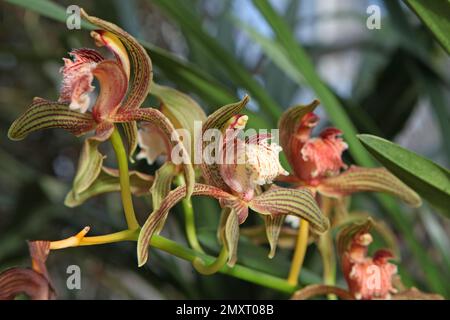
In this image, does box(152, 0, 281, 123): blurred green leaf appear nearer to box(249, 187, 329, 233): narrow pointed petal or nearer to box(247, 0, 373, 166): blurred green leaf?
box(247, 0, 373, 166): blurred green leaf

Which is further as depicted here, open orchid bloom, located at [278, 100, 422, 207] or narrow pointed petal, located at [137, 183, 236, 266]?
open orchid bloom, located at [278, 100, 422, 207]

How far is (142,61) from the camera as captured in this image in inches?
18.2

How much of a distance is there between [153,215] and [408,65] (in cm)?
66

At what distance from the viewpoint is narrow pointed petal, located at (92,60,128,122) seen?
18.3 inches

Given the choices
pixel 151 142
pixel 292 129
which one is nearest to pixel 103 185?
pixel 151 142

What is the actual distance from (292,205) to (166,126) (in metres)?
0.11

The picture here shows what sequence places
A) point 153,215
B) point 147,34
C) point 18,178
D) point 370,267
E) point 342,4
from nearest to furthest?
point 153,215 < point 370,267 < point 18,178 < point 147,34 < point 342,4

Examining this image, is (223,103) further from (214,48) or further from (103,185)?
(103,185)

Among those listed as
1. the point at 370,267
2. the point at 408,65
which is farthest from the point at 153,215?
the point at 408,65

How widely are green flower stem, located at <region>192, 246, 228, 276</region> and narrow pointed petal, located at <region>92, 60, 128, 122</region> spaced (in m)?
0.13

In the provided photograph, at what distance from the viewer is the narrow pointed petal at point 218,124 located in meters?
0.44

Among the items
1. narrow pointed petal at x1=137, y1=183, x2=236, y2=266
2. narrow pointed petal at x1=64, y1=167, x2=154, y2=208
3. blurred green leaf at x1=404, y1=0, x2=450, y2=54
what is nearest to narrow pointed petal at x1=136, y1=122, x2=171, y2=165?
narrow pointed petal at x1=64, y1=167, x2=154, y2=208

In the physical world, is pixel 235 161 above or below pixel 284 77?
below

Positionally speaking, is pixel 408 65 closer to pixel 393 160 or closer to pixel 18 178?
pixel 393 160
